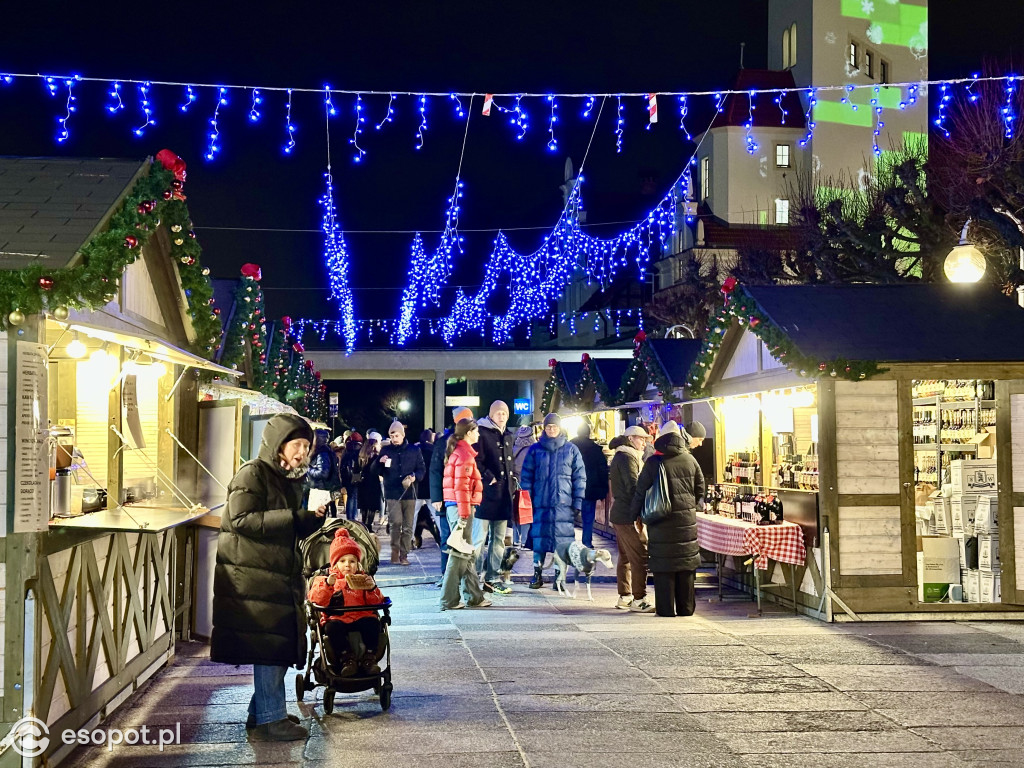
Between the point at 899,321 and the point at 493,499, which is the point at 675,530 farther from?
the point at 899,321

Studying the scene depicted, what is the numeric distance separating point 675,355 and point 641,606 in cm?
1007

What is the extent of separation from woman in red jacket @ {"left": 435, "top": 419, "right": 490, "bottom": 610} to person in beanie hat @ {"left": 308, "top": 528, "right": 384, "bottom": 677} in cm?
430

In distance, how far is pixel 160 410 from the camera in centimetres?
974

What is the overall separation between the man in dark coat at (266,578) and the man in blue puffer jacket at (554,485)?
6.72 metres

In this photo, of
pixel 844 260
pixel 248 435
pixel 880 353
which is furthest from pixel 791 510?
pixel 844 260

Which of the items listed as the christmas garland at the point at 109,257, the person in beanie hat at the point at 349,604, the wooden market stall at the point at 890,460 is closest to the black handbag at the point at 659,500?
the wooden market stall at the point at 890,460

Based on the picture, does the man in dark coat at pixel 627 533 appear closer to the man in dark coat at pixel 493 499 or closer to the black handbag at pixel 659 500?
the black handbag at pixel 659 500

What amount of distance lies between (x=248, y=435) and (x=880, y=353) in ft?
20.1

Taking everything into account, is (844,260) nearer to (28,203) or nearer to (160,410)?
(160,410)

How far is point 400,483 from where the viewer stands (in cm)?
1647

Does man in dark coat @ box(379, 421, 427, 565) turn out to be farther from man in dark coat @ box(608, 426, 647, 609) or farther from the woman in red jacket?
man in dark coat @ box(608, 426, 647, 609)

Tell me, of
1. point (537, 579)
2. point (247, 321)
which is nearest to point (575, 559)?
point (537, 579)

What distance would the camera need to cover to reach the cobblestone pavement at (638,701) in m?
6.48

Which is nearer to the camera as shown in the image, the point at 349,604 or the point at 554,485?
the point at 349,604
